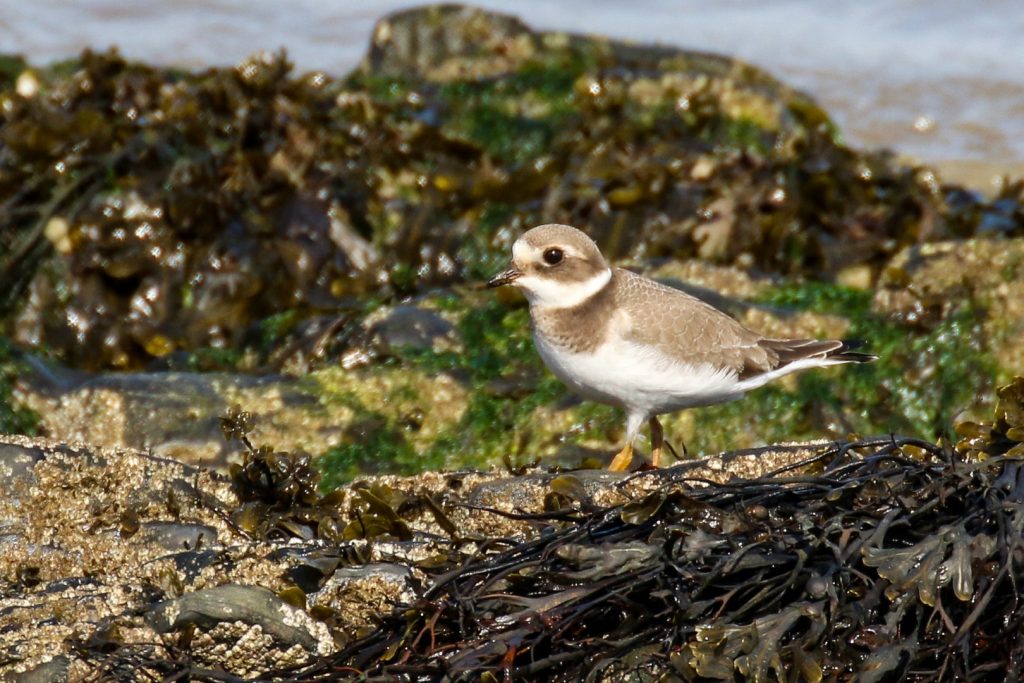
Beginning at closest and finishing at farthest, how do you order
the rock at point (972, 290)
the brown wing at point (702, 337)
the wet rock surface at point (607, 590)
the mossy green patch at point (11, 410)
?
the wet rock surface at point (607, 590) < the brown wing at point (702, 337) < the mossy green patch at point (11, 410) < the rock at point (972, 290)

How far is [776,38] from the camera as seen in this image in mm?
14328

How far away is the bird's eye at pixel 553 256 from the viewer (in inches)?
182

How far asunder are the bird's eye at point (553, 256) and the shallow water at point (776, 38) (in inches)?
302

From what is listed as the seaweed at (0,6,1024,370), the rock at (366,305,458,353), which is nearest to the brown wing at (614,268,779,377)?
the rock at (366,305,458,353)

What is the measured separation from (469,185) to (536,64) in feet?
7.18

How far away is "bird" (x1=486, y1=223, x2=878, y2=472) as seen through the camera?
4.46m

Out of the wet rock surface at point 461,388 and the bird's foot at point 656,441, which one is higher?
the wet rock surface at point 461,388

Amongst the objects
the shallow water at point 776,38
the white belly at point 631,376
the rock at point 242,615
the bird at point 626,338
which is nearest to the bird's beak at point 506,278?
the bird at point 626,338

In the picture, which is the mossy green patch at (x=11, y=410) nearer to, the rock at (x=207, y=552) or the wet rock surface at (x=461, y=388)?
the wet rock surface at (x=461, y=388)

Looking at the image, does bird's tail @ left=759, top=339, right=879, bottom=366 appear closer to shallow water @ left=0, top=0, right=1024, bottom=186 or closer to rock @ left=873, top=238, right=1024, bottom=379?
rock @ left=873, top=238, right=1024, bottom=379

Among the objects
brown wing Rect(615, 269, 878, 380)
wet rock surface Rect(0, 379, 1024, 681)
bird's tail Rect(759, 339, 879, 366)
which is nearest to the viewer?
wet rock surface Rect(0, 379, 1024, 681)

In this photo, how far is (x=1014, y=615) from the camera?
2.84 meters

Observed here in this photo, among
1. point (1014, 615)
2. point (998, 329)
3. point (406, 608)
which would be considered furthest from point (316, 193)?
point (1014, 615)

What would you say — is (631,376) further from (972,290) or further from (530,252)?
(972,290)
